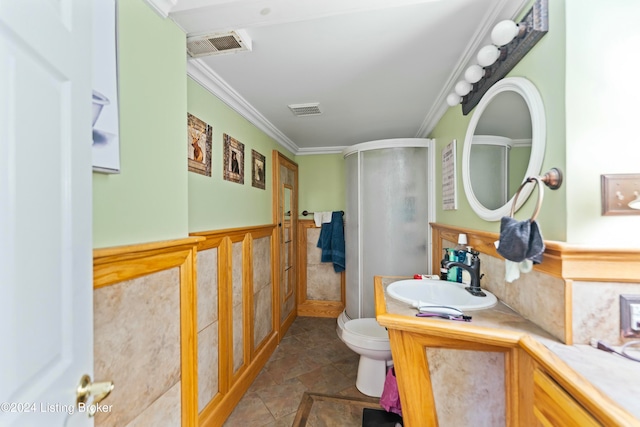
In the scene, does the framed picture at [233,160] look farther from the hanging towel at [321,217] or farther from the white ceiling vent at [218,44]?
the hanging towel at [321,217]

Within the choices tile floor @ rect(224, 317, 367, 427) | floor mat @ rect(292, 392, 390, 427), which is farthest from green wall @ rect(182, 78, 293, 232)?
floor mat @ rect(292, 392, 390, 427)

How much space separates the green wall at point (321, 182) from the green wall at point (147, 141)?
236 centimetres

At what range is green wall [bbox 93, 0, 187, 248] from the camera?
882 millimetres

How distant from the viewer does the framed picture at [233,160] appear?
189 centimetres

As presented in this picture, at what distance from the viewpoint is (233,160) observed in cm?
199

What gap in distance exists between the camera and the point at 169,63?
1135 millimetres

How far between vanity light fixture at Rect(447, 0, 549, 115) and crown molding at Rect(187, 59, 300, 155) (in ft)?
4.87

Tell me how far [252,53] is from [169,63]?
0.50 meters

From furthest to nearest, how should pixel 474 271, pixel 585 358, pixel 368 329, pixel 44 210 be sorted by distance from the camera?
pixel 368 329
pixel 474 271
pixel 585 358
pixel 44 210

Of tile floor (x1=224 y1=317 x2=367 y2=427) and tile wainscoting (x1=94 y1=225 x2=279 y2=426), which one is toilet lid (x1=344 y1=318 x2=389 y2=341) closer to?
tile floor (x1=224 y1=317 x2=367 y2=427)

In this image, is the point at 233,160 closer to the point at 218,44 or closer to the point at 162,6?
the point at 218,44

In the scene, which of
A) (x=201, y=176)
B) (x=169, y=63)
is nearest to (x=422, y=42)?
(x=169, y=63)

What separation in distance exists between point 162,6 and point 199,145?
0.69m

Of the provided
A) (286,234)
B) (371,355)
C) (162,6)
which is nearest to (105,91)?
(162,6)
